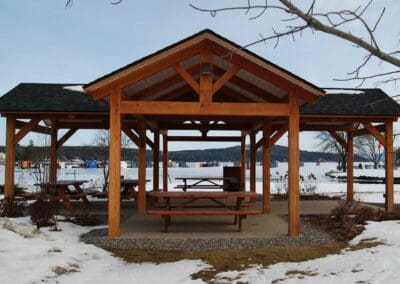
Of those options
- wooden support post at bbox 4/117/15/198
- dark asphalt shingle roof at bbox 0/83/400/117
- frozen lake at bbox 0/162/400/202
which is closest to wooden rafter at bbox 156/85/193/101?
dark asphalt shingle roof at bbox 0/83/400/117

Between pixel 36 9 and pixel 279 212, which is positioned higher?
pixel 36 9

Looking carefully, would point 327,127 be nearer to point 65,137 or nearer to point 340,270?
point 65,137

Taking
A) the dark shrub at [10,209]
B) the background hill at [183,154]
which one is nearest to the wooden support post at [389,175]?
the background hill at [183,154]

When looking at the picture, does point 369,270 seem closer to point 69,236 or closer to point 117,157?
point 117,157

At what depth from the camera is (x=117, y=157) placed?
315 inches

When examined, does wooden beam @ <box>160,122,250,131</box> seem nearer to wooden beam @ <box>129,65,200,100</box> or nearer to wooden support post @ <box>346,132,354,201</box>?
wooden support post @ <box>346,132,354,201</box>

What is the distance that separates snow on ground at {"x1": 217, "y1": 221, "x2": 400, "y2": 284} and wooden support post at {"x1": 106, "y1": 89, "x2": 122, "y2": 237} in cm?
299

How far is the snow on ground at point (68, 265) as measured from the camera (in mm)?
5359

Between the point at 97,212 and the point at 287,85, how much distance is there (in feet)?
21.0

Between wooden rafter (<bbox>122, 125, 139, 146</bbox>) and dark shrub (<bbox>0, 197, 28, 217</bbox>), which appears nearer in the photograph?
dark shrub (<bbox>0, 197, 28, 217</bbox>)

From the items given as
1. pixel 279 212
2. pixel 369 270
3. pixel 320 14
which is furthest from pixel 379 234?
pixel 320 14

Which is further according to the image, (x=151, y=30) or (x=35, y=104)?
(x=35, y=104)

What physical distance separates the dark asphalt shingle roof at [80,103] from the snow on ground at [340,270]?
5.77 meters

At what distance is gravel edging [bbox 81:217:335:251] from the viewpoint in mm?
7480
